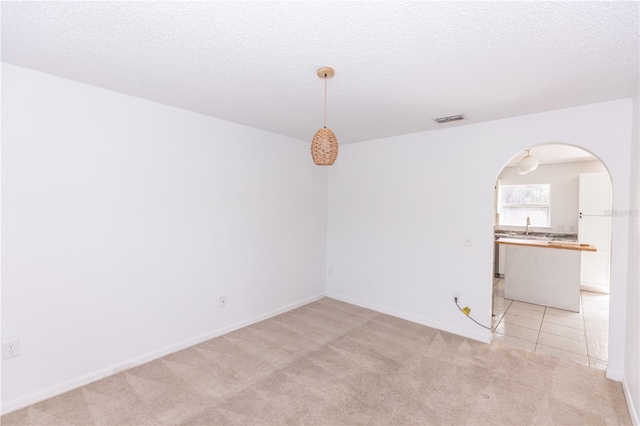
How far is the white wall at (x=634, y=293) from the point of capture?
6.83 ft

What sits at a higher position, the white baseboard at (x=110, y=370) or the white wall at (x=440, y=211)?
the white wall at (x=440, y=211)

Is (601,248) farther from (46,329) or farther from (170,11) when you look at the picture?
(46,329)

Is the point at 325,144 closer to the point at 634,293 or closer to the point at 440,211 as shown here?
the point at 440,211

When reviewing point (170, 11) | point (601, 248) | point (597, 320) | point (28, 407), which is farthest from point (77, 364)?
point (601, 248)

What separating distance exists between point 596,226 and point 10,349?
25.4 ft

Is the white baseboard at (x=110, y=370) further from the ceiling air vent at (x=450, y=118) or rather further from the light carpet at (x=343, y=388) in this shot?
the ceiling air vent at (x=450, y=118)

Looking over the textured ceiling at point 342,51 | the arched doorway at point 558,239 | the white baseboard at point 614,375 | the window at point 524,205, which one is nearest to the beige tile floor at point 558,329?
the arched doorway at point 558,239

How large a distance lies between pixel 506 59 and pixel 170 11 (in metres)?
2.03

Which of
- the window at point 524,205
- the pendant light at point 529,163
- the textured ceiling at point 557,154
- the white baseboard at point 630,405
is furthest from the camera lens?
the window at point 524,205

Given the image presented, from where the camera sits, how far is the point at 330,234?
16.0ft

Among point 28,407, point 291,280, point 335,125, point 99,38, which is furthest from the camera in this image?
point 291,280

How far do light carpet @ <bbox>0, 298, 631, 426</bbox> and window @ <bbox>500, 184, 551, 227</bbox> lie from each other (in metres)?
4.23

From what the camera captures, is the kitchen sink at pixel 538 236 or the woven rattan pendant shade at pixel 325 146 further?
the kitchen sink at pixel 538 236

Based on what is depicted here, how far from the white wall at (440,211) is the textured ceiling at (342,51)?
0.34m
